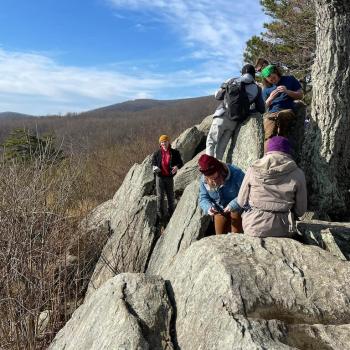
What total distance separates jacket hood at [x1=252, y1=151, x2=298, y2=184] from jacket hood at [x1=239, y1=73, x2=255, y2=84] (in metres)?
2.72

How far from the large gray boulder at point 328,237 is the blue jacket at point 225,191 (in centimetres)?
85

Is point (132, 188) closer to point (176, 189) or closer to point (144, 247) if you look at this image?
point (176, 189)

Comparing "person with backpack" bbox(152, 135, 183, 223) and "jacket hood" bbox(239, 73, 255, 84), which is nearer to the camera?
"jacket hood" bbox(239, 73, 255, 84)

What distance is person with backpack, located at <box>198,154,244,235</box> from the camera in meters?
4.56

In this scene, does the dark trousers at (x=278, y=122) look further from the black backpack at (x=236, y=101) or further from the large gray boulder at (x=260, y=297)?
the large gray boulder at (x=260, y=297)

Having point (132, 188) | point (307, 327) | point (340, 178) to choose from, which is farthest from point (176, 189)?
point (307, 327)

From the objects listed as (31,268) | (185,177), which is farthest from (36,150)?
(185,177)

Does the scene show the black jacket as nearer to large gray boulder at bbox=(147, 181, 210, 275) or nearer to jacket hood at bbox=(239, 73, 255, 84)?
large gray boulder at bbox=(147, 181, 210, 275)

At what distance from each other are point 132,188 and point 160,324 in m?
5.96

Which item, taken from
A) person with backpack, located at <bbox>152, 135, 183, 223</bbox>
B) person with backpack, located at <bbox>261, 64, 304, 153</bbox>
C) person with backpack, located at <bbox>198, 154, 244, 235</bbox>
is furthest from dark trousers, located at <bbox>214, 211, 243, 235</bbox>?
person with backpack, located at <bbox>152, 135, 183, 223</bbox>

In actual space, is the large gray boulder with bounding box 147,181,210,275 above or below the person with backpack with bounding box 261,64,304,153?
below

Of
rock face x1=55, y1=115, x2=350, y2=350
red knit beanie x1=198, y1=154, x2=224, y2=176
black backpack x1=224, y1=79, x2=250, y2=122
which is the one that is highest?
black backpack x1=224, y1=79, x2=250, y2=122

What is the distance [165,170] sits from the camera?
7.68m

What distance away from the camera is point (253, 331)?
8.92 feet
